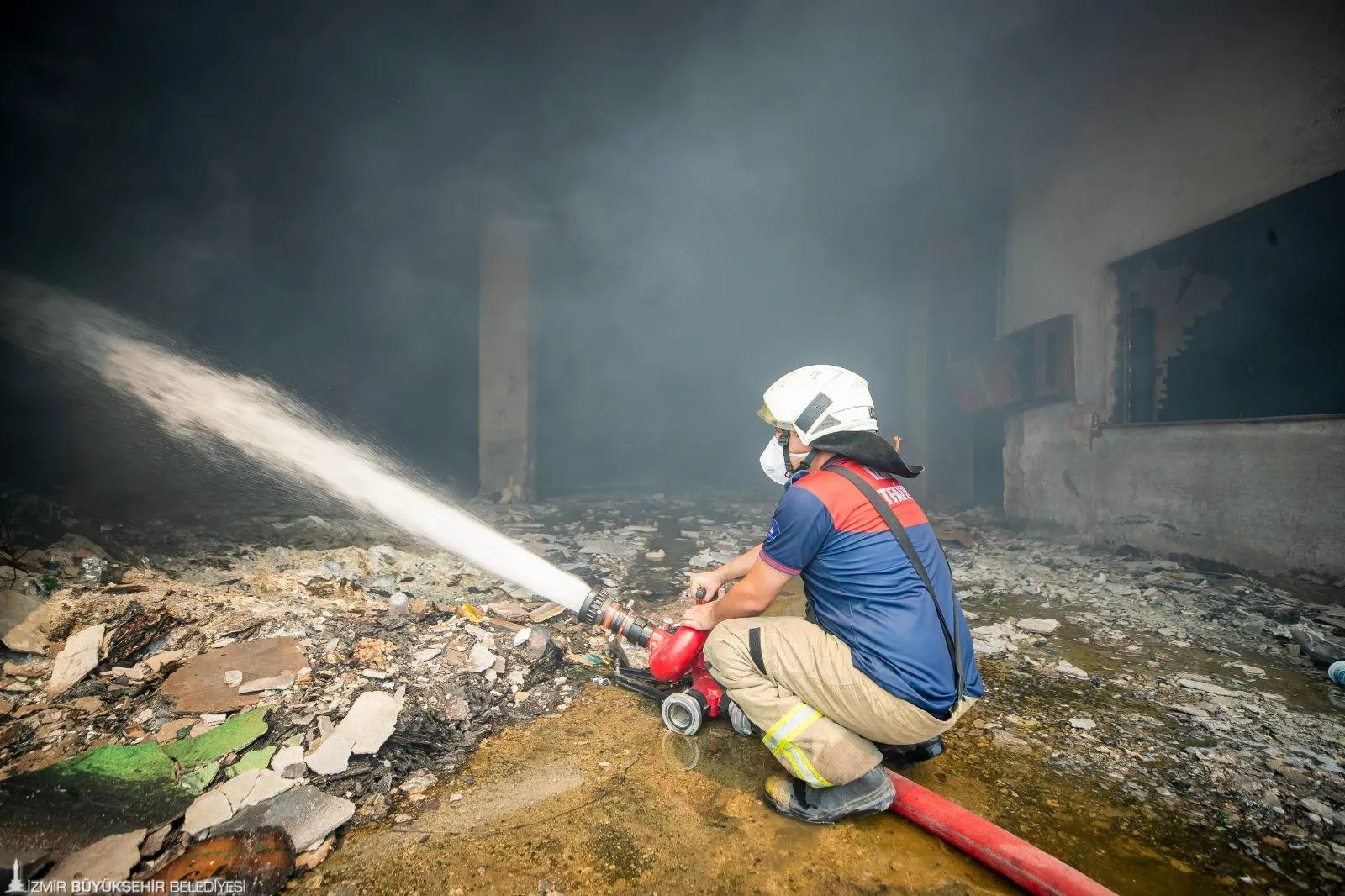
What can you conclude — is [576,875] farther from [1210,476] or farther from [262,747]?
[1210,476]

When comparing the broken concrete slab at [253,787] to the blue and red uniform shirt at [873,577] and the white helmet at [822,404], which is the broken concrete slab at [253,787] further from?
the white helmet at [822,404]

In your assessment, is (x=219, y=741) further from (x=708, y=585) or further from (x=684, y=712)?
(x=708, y=585)

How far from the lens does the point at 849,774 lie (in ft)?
6.17

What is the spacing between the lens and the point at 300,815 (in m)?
1.82

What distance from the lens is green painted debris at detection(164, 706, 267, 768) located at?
2047mm

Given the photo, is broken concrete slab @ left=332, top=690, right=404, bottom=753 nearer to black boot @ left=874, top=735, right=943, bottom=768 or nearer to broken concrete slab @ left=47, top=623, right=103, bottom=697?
broken concrete slab @ left=47, top=623, right=103, bottom=697

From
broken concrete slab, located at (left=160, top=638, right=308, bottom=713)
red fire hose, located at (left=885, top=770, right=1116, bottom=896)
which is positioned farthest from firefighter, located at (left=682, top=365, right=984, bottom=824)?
broken concrete slab, located at (left=160, top=638, right=308, bottom=713)

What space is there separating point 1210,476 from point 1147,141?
3.41 metres

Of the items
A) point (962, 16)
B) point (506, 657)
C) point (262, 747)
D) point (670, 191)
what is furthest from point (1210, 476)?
point (670, 191)

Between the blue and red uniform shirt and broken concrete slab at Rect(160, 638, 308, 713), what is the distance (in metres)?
2.41

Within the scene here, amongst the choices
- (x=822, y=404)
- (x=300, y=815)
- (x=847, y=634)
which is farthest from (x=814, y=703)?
(x=300, y=815)

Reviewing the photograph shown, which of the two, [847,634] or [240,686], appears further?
[240,686]

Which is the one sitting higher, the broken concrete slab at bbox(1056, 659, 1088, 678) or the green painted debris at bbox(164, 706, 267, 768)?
the green painted debris at bbox(164, 706, 267, 768)

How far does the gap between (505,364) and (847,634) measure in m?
7.73
